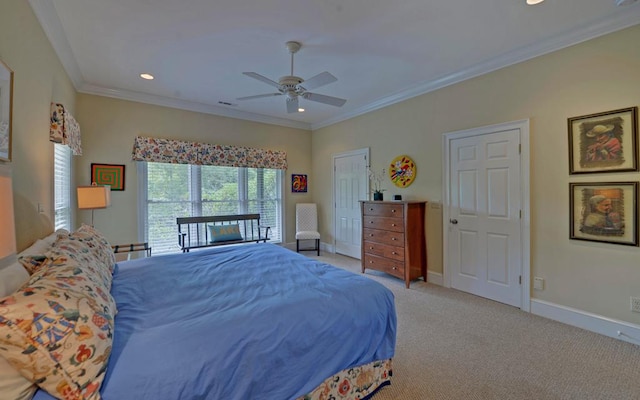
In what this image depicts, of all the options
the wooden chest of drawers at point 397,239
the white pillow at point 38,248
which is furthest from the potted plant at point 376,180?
the white pillow at point 38,248

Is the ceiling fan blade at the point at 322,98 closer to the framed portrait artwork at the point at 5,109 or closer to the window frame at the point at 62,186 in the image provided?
the framed portrait artwork at the point at 5,109

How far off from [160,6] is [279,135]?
3557mm

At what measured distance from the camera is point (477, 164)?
344 centimetres

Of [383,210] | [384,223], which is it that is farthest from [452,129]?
[384,223]

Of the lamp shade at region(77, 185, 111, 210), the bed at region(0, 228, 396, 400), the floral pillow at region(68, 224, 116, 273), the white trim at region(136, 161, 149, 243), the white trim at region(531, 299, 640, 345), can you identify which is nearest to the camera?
the bed at region(0, 228, 396, 400)

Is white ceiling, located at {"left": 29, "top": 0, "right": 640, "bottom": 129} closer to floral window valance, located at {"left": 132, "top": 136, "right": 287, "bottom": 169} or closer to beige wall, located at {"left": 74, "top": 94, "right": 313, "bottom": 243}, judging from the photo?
beige wall, located at {"left": 74, "top": 94, "right": 313, "bottom": 243}

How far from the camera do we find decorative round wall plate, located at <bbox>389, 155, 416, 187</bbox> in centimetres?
420

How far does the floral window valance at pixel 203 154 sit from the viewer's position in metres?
4.29

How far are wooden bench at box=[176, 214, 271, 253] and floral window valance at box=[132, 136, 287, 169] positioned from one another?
3.18 ft

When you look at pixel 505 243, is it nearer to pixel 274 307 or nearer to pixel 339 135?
pixel 274 307

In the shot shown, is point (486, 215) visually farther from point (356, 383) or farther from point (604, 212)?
point (356, 383)

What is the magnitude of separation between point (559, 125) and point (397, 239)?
2140 mm

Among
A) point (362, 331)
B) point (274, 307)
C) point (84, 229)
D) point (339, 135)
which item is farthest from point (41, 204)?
point (339, 135)

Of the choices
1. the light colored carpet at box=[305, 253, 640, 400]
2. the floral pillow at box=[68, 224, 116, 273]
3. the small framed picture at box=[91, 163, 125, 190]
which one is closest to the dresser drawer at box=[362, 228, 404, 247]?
the light colored carpet at box=[305, 253, 640, 400]
